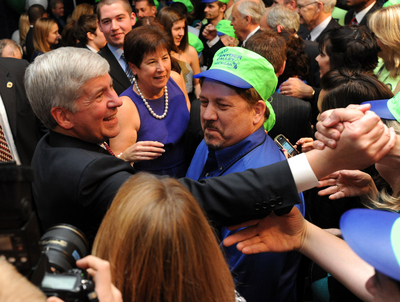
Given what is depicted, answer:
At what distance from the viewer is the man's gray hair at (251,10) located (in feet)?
15.6

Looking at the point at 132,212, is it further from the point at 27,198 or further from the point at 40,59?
the point at 40,59

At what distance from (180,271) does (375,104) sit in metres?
1.31

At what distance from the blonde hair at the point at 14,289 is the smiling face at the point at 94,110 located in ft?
3.49

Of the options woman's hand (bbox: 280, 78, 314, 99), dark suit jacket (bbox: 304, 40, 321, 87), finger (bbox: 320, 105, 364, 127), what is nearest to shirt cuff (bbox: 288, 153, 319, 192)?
finger (bbox: 320, 105, 364, 127)

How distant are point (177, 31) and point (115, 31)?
1.00 metres

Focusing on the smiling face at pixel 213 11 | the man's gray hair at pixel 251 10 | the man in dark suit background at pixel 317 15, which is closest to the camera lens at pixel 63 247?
the man's gray hair at pixel 251 10

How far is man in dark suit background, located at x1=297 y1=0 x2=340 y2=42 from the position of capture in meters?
5.15

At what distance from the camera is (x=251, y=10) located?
4.75 metres

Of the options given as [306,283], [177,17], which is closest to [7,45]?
[177,17]

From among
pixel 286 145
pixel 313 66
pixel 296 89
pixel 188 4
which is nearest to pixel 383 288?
pixel 286 145

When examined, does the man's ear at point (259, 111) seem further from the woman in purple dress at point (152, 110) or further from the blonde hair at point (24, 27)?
the blonde hair at point (24, 27)

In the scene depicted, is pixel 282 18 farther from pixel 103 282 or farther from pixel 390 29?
pixel 103 282

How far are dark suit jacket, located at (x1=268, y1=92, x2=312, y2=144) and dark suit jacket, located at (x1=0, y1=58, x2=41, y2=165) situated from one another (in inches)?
77.8

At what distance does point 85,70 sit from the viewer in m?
1.69
